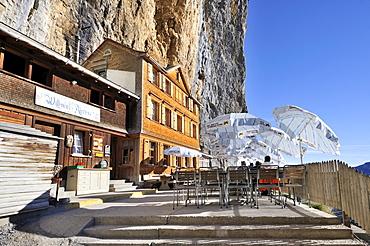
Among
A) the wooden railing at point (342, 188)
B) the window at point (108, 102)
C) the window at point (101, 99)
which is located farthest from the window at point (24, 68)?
the wooden railing at point (342, 188)

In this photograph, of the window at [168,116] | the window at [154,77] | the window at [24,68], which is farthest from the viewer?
the window at [168,116]

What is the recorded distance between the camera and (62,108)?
10.9 metres

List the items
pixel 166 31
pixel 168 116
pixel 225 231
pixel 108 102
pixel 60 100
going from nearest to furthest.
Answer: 1. pixel 225 231
2. pixel 60 100
3. pixel 108 102
4. pixel 168 116
5. pixel 166 31

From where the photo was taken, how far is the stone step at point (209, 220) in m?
5.13

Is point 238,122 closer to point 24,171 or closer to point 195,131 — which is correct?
point 24,171

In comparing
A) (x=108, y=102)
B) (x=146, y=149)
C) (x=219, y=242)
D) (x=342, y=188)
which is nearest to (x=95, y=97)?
(x=108, y=102)

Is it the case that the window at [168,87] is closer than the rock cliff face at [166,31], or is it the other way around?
the rock cliff face at [166,31]

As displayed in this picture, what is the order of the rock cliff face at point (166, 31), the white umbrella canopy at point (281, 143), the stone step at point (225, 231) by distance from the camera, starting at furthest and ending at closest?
the rock cliff face at point (166, 31) → the white umbrella canopy at point (281, 143) → the stone step at point (225, 231)

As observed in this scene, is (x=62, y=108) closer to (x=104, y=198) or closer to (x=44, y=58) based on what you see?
(x=44, y=58)

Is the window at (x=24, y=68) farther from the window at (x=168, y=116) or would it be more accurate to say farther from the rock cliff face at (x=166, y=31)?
the window at (x=168, y=116)

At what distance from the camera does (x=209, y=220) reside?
5414 millimetres

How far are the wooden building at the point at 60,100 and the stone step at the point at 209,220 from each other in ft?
18.3

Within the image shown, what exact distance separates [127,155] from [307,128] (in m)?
9.91

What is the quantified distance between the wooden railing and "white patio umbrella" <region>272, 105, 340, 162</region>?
62.5 inches
